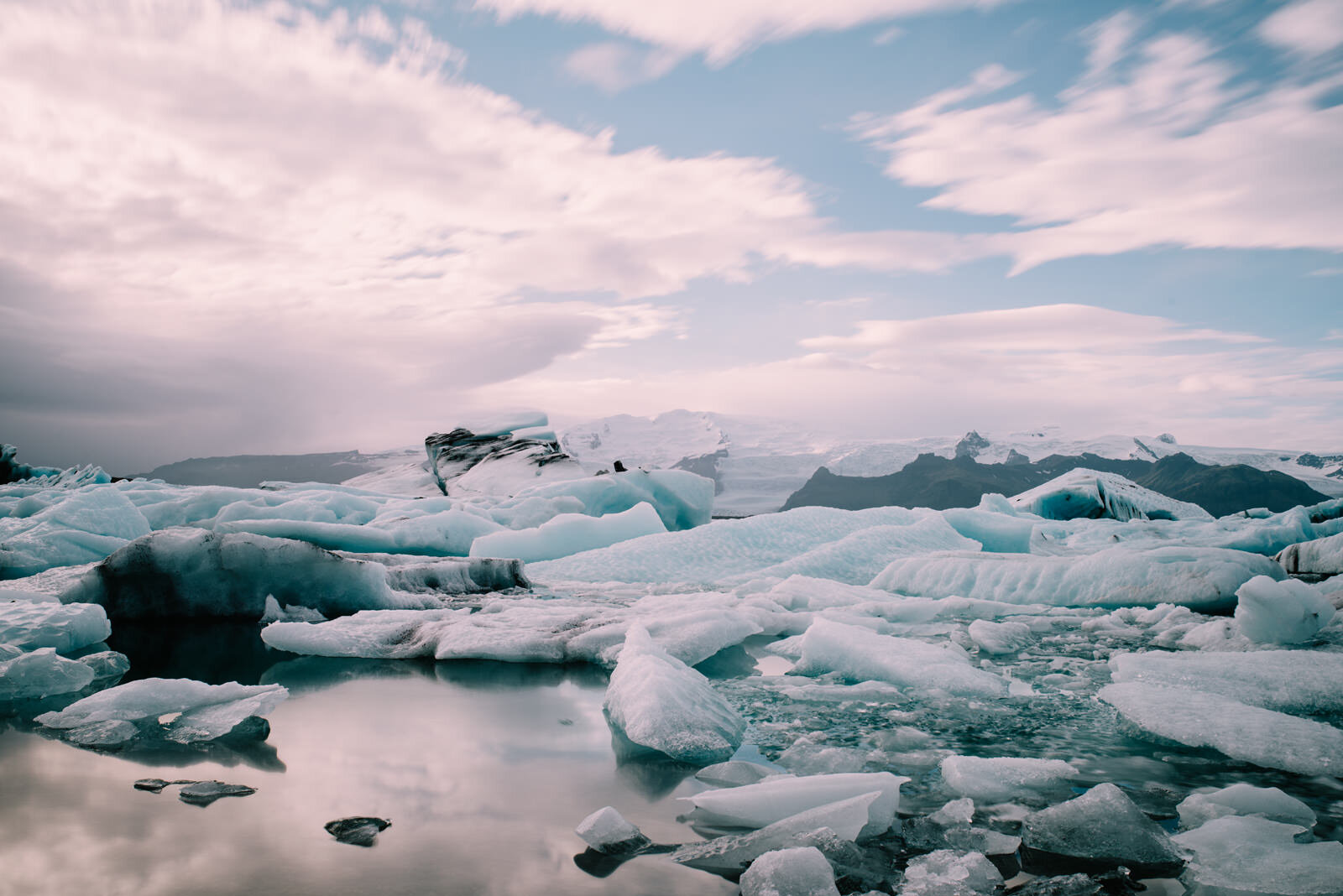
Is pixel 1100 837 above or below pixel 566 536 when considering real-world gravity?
above

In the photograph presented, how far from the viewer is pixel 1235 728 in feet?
8.14

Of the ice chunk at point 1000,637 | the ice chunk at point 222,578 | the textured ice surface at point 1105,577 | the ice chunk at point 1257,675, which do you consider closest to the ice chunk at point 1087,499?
the textured ice surface at point 1105,577

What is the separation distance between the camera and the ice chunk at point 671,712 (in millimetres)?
2402

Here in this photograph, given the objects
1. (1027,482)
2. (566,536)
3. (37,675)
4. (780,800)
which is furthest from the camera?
(1027,482)

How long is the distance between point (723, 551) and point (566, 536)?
7.79 ft

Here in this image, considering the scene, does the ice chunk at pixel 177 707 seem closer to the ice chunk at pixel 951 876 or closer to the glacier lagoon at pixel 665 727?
the glacier lagoon at pixel 665 727

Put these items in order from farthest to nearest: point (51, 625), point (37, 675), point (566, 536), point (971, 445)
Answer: point (971, 445)
point (566, 536)
point (51, 625)
point (37, 675)

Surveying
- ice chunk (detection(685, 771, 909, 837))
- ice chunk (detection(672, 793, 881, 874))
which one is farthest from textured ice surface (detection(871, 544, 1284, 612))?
ice chunk (detection(672, 793, 881, 874))

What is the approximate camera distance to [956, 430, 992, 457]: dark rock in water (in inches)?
3420

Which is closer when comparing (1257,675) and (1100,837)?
(1100,837)

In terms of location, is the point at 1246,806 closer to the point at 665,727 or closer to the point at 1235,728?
the point at 1235,728

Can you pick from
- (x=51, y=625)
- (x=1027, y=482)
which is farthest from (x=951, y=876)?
(x=1027, y=482)

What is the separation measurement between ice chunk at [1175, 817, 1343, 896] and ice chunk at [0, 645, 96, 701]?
399 cm

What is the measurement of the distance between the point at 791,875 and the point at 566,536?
8.75 meters
